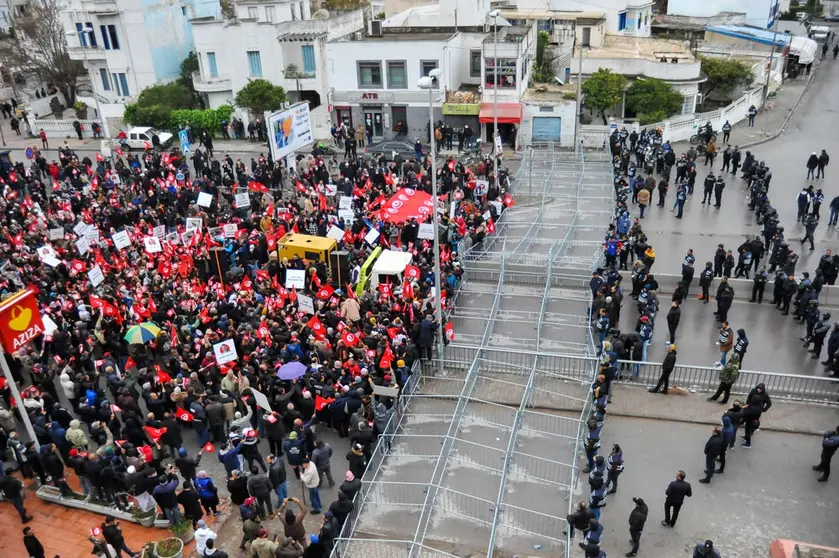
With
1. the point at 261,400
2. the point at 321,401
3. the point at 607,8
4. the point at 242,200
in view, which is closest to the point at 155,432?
the point at 261,400

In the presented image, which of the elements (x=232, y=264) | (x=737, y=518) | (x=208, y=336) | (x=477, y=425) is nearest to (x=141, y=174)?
(x=232, y=264)

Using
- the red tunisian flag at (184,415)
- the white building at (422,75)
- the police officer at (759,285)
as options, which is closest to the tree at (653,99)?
the white building at (422,75)

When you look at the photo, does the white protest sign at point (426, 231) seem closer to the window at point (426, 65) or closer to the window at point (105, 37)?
the window at point (426, 65)

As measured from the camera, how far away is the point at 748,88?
42.4 meters

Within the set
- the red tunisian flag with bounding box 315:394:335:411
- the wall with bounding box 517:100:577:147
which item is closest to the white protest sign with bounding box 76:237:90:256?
the red tunisian flag with bounding box 315:394:335:411

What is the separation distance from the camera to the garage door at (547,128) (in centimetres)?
3541

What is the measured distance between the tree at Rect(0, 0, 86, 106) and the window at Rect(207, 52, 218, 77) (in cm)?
1433

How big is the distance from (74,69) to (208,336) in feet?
141

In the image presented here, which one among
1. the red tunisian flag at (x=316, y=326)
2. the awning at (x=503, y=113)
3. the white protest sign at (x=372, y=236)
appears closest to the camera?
the red tunisian flag at (x=316, y=326)

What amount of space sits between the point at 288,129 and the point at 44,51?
3029 centimetres

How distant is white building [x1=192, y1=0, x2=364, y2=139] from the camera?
130 ft

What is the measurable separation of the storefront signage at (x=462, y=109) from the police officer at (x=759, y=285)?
19067 millimetres

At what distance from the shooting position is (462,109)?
35750 millimetres

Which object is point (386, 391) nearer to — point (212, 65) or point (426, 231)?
point (426, 231)
